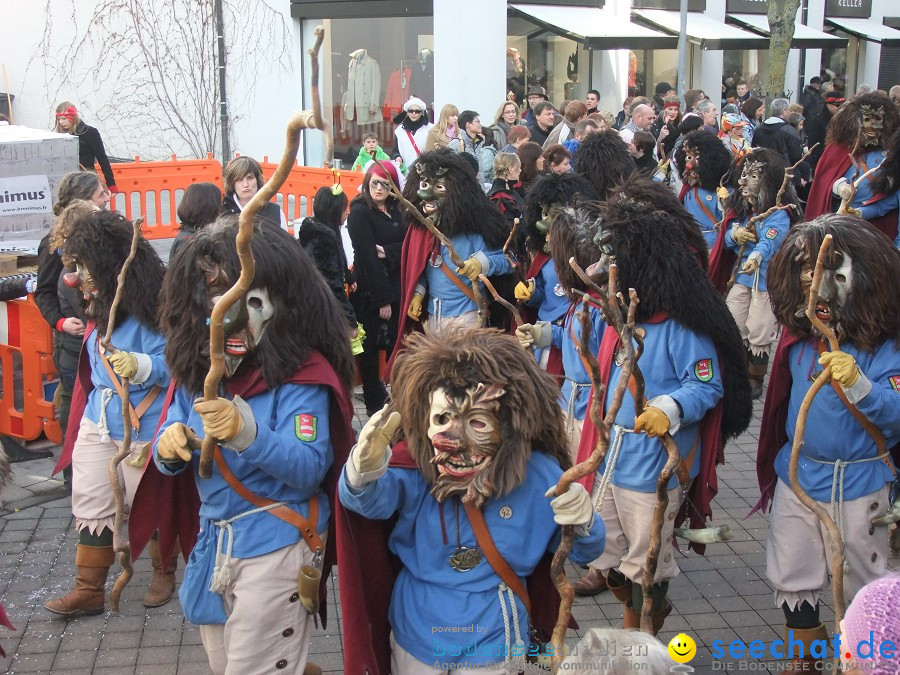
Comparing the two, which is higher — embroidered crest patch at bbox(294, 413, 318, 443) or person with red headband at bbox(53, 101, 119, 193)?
person with red headband at bbox(53, 101, 119, 193)

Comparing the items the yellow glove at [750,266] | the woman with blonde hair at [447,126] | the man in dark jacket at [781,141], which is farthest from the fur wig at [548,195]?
the man in dark jacket at [781,141]

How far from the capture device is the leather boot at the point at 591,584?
5051 mm

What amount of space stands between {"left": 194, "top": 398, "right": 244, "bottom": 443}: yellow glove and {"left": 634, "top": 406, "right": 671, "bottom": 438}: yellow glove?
1476mm

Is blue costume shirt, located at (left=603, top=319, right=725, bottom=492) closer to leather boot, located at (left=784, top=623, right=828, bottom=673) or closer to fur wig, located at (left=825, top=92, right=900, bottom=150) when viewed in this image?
leather boot, located at (left=784, top=623, right=828, bottom=673)

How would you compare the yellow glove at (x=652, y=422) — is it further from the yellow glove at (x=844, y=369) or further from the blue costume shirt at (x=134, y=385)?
the blue costume shirt at (x=134, y=385)

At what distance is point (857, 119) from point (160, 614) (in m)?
5.79

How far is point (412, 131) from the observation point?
39.5 ft

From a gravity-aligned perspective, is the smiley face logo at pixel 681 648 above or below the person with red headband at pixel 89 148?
below

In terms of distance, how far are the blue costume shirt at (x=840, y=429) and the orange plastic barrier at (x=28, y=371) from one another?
198 inches

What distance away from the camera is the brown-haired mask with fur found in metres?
3.02

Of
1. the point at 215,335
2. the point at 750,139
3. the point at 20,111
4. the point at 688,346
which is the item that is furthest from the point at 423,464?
the point at 20,111

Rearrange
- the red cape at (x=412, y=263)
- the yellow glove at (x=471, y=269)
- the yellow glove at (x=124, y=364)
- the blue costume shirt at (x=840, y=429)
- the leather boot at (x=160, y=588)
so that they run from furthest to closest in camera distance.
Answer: the red cape at (x=412, y=263) < the yellow glove at (x=471, y=269) < the leather boot at (x=160, y=588) < the yellow glove at (x=124, y=364) < the blue costume shirt at (x=840, y=429)

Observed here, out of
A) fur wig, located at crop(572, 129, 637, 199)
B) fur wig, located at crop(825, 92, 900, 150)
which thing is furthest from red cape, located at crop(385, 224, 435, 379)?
Result: fur wig, located at crop(825, 92, 900, 150)

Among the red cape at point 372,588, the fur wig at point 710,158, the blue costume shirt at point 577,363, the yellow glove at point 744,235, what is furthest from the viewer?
the fur wig at point 710,158
